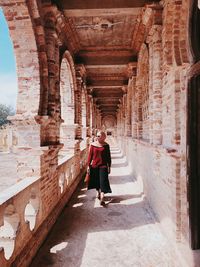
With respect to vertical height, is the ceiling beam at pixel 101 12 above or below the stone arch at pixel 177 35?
above

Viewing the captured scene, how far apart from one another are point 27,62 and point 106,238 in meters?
3.65

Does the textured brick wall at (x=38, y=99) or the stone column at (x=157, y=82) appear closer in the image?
the textured brick wall at (x=38, y=99)

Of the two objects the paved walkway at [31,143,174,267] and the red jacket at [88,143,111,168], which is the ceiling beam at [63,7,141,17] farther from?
the paved walkway at [31,143,174,267]

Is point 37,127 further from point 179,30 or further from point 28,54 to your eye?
point 179,30

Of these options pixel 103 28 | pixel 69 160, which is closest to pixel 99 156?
pixel 69 160

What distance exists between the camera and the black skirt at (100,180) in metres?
6.39

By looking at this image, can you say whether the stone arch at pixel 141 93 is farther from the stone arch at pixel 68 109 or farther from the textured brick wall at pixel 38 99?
the textured brick wall at pixel 38 99

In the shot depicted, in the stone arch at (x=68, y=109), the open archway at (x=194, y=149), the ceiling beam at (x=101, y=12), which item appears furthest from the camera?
the stone arch at (x=68, y=109)

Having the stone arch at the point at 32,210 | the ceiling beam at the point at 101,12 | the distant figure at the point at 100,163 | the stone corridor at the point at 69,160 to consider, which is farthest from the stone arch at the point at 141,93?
the stone arch at the point at 32,210

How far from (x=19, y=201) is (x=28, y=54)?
2959 millimetres

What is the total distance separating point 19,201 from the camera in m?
3.39

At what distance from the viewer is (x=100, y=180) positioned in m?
6.43

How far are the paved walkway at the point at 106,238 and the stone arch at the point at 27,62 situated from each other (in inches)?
93.6

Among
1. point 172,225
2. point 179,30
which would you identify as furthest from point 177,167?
point 179,30
